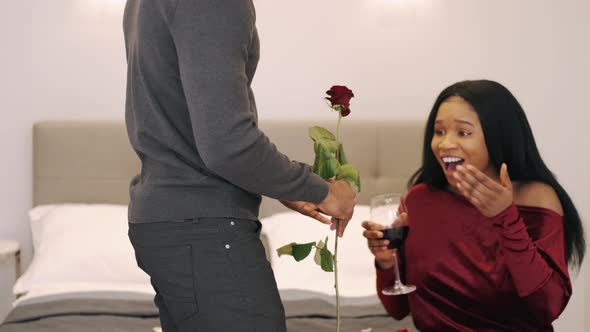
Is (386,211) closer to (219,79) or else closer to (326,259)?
(326,259)

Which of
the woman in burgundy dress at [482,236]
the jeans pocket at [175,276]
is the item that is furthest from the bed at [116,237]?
the jeans pocket at [175,276]

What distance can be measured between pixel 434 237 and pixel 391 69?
4.64 ft

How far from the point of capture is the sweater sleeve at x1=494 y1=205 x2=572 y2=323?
195 cm

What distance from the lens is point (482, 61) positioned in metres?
3.55

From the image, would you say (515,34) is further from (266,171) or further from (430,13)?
(266,171)

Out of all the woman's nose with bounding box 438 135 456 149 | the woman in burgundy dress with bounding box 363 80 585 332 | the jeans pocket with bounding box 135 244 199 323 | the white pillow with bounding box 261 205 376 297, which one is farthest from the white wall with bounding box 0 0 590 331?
the jeans pocket with bounding box 135 244 199 323

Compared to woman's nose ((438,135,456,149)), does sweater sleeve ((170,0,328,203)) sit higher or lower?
higher

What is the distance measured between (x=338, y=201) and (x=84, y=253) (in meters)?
1.81

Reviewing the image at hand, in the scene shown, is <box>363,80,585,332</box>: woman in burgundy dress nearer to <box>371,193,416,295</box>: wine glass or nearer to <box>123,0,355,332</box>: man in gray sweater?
<box>371,193,416,295</box>: wine glass

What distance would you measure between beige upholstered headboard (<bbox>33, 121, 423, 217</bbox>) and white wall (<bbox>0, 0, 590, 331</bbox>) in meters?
0.10

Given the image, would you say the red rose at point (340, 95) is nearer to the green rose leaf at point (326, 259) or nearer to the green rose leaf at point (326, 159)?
the green rose leaf at point (326, 159)

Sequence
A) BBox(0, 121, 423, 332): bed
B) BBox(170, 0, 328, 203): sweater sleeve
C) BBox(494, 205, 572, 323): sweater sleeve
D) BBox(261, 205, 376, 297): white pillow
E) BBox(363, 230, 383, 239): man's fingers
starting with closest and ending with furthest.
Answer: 1. BBox(170, 0, 328, 203): sweater sleeve
2. BBox(494, 205, 572, 323): sweater sleeve
3. BBox(363, 230, 383, 239): man's fingers
4. BBox(0, 121, 423, 332): bed
5. BBox(261, 205, 376, 297): white pillow

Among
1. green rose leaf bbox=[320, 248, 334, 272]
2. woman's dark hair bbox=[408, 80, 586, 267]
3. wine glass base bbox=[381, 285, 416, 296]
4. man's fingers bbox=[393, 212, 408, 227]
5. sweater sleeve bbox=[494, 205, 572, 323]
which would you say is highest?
woman's dark hair bbox=[408, 80, 586, 267]

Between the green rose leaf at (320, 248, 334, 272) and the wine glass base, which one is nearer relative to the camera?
the green rose leaf at (320, 248, 334, 272)
